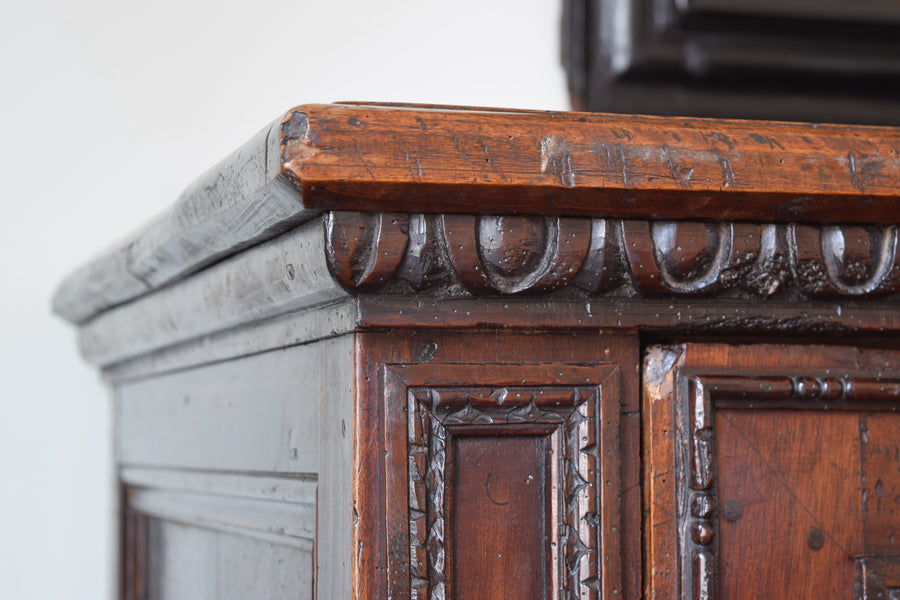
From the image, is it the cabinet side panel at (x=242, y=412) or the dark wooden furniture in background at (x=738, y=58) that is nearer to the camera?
the cabinet side panel at (x=242, y=412)

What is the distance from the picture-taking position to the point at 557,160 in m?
0.40

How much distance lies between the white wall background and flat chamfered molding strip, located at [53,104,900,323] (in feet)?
1.84

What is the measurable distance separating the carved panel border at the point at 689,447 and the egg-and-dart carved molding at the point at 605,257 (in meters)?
0.04

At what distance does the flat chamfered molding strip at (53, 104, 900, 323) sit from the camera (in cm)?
37

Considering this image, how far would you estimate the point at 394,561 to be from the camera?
1.31ft

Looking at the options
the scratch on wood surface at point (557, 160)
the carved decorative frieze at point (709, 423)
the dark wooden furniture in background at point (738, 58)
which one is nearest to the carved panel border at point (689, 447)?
the carved decorative frieze at point (709, 423)

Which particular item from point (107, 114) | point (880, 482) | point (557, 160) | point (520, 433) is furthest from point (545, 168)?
point (107, 114)

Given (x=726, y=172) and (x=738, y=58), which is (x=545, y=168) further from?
(x=738, y=58)

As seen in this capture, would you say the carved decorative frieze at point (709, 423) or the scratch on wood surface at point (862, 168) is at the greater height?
the scratch on wood surface at point (862, 168)

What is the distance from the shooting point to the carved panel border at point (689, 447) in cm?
43

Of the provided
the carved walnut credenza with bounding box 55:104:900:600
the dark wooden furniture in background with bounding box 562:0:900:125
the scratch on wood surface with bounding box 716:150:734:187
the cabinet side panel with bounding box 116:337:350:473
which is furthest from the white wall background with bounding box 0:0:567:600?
the scratch on wood surface with bounding box 716:150:734:187

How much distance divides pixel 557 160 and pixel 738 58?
Answer: 738mm

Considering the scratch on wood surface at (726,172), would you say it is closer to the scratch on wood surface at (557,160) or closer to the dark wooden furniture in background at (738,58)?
the scratch on wood surface at (557,160)

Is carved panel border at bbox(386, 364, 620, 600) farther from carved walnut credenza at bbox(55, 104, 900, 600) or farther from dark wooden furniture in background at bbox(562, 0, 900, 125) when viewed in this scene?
dark wooden furniture in background at bbox(562, 0, 900, 125)
